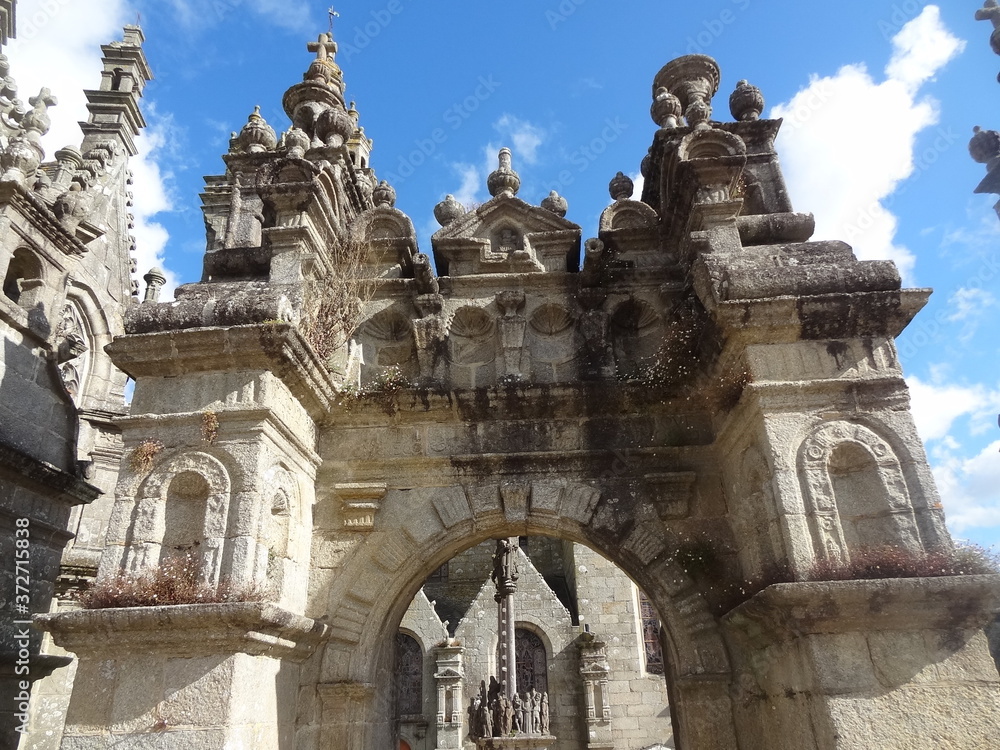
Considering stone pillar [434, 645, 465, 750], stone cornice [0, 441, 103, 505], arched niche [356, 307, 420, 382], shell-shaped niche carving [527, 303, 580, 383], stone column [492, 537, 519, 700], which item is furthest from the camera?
stone pillar [434, 645, 465, 750]

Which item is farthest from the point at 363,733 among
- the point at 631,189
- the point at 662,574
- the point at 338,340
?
the point at 631,189

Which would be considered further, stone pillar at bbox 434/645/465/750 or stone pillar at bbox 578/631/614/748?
stone pillar at bbox 434/645/465/750

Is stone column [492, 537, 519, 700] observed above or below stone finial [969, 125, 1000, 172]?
below

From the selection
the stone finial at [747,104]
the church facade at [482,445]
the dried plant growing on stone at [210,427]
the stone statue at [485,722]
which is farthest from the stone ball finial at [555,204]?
the stone statue at [485,722]

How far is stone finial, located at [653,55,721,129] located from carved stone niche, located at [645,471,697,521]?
400cm

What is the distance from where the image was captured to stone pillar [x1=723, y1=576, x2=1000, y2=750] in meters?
3.59

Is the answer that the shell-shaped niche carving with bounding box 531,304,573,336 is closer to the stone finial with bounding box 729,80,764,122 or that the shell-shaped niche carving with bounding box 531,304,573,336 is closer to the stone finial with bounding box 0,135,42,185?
the stone finial with bounding box 729,80,764,122

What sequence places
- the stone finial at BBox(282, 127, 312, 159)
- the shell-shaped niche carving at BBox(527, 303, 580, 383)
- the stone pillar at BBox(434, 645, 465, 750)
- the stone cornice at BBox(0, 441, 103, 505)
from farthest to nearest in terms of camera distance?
the stone pillar at BBox(434, 645, 465, 750), the stone finial at BBox(282, 127, 312, 159), the shell-shaped niche carving at BBox(527, 303, 580, 383), the stone cornice at BBox(0, 441, 103, 505)

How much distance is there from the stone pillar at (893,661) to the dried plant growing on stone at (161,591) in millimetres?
3127

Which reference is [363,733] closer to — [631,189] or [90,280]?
[631,189]

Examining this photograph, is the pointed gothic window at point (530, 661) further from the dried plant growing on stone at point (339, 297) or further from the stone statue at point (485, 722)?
the dried plant growing on stone at point (339, 297)

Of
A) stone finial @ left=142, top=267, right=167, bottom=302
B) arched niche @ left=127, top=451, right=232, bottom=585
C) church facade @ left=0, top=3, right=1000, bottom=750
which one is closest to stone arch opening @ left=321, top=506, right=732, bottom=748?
church facade @ left=0, top=3, right=1000, bottom=750

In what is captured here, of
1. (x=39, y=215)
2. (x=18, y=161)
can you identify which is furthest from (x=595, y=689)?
(x=18, y=161)

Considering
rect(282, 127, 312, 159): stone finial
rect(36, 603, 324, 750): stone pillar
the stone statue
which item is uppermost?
rect(282, 127, 312, 159): stone finial
